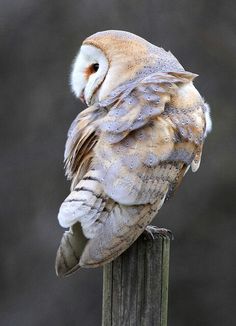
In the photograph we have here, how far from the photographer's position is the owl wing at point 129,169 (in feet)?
11.8

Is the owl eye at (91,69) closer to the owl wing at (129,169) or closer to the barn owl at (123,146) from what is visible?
the barn owl at (123,146)

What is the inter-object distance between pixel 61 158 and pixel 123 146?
4474 mm

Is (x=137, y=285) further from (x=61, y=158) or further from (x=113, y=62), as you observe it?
(x=61, y=158)

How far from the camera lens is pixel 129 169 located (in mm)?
3699

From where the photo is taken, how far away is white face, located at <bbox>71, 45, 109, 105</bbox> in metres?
4.37

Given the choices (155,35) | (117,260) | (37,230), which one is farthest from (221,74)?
(117,260)

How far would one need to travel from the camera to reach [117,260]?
12.3 ft

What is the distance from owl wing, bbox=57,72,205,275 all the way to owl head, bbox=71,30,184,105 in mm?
179

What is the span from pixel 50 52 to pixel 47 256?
167 cm

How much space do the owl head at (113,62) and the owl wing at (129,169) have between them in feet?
0.59

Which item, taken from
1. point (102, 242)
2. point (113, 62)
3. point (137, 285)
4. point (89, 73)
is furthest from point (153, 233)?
point (89, 73)

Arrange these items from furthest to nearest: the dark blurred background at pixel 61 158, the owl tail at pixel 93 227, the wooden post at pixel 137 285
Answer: the dark blurred background at pixel 61 158 < the wooden post at pixel 137 285 < the owl tail at pixel 93 227

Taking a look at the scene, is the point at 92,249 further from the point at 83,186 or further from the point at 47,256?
the point at 47,256

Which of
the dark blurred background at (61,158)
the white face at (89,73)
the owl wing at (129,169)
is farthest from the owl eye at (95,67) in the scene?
the dark blurred background at (61,158)
